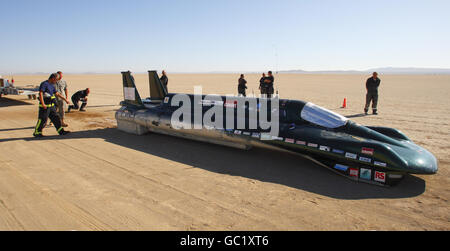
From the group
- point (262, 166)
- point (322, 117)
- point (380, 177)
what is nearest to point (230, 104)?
point (262, 166)

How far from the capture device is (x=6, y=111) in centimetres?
1426

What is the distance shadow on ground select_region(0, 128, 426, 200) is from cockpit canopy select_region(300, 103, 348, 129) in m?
1.03

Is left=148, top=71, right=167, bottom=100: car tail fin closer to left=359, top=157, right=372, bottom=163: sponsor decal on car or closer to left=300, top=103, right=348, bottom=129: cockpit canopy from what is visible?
left=300, top=103, right=348, bottom=129: cockpit canopy

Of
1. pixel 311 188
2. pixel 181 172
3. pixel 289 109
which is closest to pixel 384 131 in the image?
pixel 289 109

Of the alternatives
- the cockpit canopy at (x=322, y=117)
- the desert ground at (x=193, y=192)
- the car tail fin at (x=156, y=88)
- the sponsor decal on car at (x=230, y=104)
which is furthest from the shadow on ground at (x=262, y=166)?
the car tail fin at (x=156, y=88)

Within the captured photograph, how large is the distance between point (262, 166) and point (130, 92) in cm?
623

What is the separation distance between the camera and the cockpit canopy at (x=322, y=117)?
6.26 metres

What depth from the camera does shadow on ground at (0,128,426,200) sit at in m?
5.15

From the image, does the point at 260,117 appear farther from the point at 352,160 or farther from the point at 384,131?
the point at 384,131

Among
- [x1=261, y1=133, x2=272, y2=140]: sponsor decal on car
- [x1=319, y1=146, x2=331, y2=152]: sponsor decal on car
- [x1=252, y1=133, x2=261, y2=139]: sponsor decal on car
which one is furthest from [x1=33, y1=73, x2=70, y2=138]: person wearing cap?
[x1=319, y1=146, x2=331, y2=152]: sponsor decal on car

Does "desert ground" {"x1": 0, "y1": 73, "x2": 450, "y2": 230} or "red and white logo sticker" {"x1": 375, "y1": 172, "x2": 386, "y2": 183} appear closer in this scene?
"desert ground" {"x1": 0, "y1": 73, "x2": 450, "y2": 230}

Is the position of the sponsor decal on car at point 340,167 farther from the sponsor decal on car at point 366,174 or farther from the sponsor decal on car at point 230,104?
the sponsor decal on car at point 230,104

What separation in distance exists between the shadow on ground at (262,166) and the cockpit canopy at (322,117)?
40.5 inches
